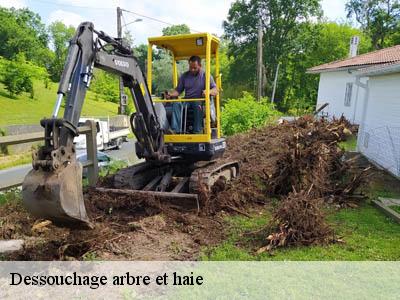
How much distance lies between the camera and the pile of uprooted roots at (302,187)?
5.20 metres

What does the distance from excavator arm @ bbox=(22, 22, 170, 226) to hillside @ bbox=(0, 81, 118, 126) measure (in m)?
23.5

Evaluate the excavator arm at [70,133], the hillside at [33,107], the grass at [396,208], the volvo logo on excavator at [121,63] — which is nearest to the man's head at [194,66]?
the excavator arm at [70,133]

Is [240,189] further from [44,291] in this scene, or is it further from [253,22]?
[253,22]

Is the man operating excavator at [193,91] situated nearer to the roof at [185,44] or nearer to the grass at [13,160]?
the roof at [185,44]

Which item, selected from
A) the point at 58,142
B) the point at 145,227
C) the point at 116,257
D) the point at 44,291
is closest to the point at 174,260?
the point at 116,257

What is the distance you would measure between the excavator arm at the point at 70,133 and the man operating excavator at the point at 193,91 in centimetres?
124

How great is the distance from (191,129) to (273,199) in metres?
2.08

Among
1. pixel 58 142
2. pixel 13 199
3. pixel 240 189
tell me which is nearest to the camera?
pixel 58 142

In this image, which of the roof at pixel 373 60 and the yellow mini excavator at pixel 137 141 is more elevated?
the roof at pixel 373 60

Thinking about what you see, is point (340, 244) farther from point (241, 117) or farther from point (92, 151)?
point (241, 117)

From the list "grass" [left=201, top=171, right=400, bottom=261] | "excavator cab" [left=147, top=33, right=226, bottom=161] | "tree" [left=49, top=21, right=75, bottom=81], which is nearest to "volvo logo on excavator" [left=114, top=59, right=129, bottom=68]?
"excavator cab" [left=147, top=33, right=226, bottom=161]

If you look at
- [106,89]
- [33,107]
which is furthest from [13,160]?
[106,89]

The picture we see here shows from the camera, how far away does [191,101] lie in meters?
6.86

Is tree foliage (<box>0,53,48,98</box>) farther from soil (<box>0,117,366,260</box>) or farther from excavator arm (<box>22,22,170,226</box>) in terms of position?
excavator arm (<box>22,22,170,226</box>)
